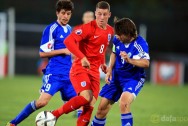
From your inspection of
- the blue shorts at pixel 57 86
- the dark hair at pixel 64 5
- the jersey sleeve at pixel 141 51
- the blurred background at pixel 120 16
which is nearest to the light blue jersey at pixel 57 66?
the blue shorts at pixel 57 86

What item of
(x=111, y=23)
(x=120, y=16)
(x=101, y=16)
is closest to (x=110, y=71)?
(x=101, y=16)

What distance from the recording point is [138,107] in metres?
11.9

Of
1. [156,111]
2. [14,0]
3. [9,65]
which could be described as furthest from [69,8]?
[14,0]

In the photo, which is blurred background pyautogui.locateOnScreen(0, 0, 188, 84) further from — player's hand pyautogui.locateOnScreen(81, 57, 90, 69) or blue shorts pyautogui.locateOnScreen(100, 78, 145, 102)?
player's hand pyautogui.locateOnScreen(81, 57, 90, 69)

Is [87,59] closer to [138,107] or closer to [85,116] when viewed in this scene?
[85,116]

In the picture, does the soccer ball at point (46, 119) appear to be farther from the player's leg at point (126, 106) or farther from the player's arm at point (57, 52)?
the player's arm at point (57, 52)

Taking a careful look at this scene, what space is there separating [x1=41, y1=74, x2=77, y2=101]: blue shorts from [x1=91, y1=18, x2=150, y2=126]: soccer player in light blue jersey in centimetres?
68

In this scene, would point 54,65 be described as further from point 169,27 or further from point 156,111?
point 169,27

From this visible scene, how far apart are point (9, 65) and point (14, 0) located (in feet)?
11.5

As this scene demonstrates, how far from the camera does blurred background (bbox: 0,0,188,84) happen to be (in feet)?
70.7

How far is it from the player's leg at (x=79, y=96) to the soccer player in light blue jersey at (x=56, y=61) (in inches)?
16.7

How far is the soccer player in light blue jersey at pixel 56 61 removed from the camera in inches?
299

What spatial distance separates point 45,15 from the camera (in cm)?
2234

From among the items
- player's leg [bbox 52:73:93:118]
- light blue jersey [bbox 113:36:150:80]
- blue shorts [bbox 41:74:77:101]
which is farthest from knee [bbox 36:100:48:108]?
light blue jersey [bbox 113:36:150:80]
